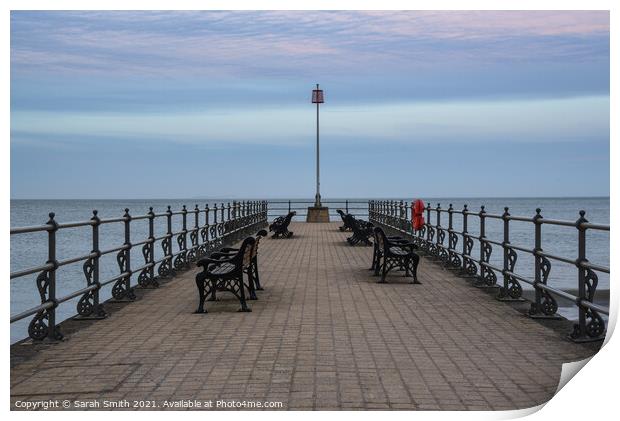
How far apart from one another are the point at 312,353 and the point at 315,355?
0.32ft

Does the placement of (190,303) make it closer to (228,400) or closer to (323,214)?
(228,400)

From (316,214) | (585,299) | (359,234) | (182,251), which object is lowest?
(316,214)

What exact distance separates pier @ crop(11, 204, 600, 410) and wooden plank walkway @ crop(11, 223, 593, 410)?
0.01m

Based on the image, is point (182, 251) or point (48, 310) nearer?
point (48, 310)

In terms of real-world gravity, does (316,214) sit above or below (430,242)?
below

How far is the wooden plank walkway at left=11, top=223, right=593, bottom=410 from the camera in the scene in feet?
19.9

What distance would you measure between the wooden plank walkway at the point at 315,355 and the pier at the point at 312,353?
15 mm

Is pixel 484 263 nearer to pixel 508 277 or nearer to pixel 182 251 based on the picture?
pixel 508 277

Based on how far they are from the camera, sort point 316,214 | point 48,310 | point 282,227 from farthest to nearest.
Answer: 1. point 316,214
2. point 282,227
3. point 48,310

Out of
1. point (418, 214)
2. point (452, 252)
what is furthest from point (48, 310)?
point (418, 214)

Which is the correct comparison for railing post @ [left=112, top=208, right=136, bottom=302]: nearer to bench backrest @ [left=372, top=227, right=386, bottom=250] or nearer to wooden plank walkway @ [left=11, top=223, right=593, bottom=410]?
wooden plank walkway @ [left=11, top=223, right=593, bottom=410]

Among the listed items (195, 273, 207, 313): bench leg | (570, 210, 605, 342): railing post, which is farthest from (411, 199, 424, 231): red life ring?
(570, 210, 605, 342): railing post

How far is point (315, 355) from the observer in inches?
293
